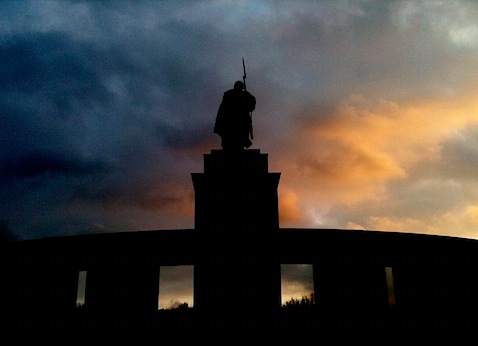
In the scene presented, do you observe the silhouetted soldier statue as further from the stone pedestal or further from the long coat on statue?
the stone pedestal

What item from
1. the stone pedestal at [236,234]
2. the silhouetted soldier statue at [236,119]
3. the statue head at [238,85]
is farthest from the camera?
the statue head at [238,85]

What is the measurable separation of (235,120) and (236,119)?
0.19 ft

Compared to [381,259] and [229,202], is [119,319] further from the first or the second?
[381,259]

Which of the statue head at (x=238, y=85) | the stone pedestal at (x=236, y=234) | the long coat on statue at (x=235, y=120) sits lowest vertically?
the stone pedestal at (x=236, y=234)

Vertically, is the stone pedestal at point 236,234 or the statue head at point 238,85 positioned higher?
the statue head at point 238,85

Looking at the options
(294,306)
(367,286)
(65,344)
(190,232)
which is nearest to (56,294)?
(65,344)

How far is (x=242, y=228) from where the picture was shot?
45.8 ft

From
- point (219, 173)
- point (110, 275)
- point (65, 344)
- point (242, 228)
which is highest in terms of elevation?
Result: point (219, 173)

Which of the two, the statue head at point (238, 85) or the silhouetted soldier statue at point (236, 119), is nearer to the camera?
the silhouetted soldier statue at point (236, 119)

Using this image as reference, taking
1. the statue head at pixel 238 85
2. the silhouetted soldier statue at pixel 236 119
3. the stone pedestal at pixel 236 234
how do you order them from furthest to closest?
the statue head at pixel 238 85 → the silhouetted soldier statue at pixel 236 119 → the stone pedestal at pixel 236 234

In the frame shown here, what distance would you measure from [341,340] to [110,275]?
8567 millimetres

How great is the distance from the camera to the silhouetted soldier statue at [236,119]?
15656 mm

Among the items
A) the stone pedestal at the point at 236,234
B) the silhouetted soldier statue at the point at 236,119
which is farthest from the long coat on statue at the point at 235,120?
the stone pedestal at the point at 236,234

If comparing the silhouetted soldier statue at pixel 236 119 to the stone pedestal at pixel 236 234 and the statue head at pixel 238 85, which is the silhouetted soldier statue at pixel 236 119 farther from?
the stone pedestal at pixel 236 234
